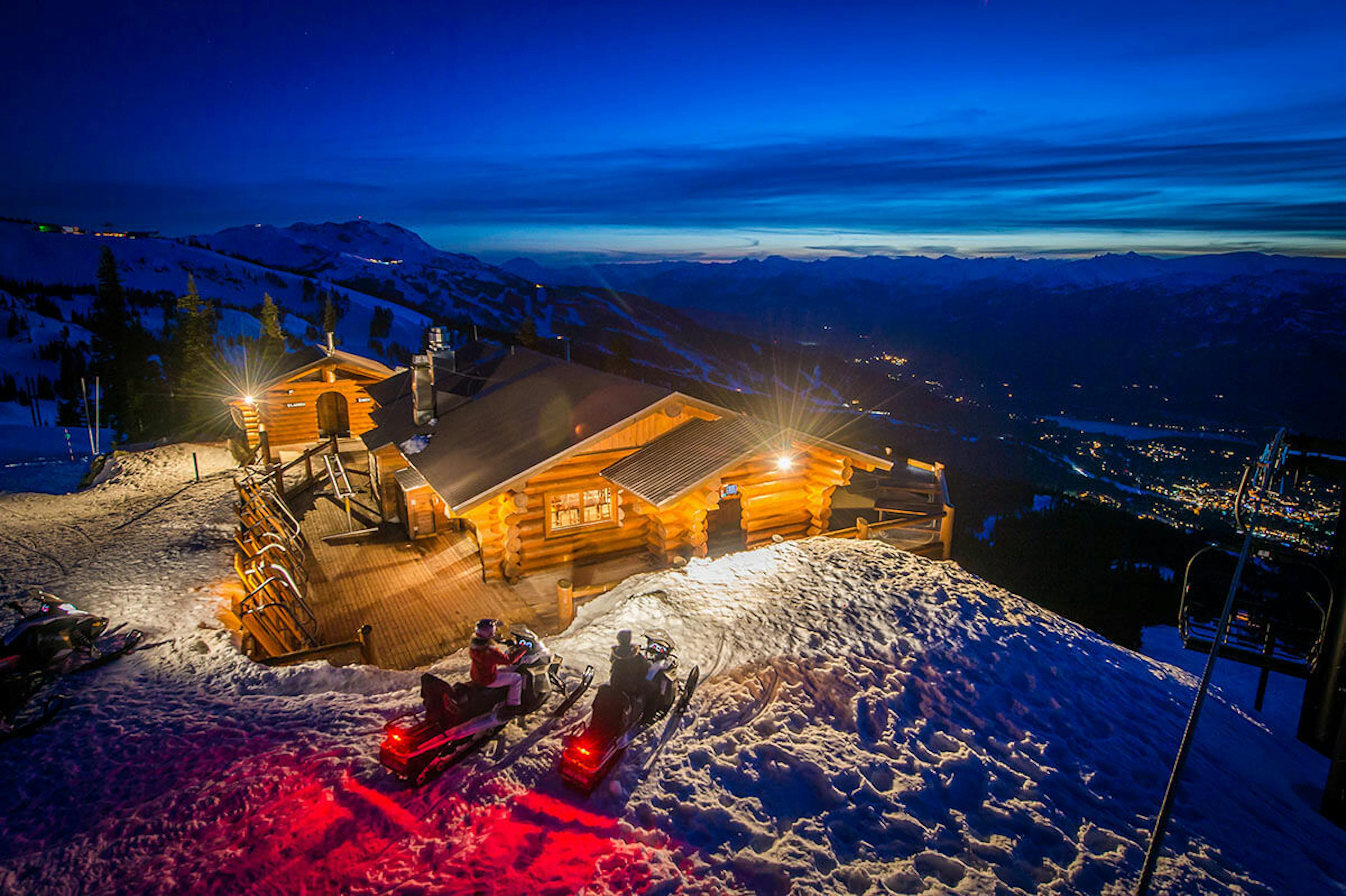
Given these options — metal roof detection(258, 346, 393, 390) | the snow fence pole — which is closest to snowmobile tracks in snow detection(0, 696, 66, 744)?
the snow fence pole

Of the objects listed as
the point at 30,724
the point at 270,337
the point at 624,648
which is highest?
the point at 270,337

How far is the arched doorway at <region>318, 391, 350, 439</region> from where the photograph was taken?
30344mm

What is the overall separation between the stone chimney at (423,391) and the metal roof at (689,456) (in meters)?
7.53

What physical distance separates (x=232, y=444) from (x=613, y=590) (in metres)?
23.5

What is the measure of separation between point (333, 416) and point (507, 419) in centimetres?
1816

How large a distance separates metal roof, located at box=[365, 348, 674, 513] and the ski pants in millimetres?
6097

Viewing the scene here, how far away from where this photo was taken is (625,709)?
284 inches

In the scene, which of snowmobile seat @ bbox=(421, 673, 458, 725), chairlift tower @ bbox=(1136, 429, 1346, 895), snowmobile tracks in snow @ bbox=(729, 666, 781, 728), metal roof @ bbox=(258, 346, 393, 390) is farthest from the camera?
metal roof @ bbox=(258, 346, 393, 390)

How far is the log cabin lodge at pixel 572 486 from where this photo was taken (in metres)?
14.3

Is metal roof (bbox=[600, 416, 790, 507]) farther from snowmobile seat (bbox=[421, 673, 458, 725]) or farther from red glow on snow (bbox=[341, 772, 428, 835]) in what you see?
red glow on snow (bbox=[341, 772, 428, 835])

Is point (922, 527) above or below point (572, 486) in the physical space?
below

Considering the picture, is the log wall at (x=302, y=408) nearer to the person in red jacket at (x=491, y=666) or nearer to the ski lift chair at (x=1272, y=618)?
the person in red jacket at (x=491, y=666)

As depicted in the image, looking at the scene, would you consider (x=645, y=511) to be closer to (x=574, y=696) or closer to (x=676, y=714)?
(x=574, y=696)

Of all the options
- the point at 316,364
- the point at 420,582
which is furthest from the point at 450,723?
the point at 316,364
